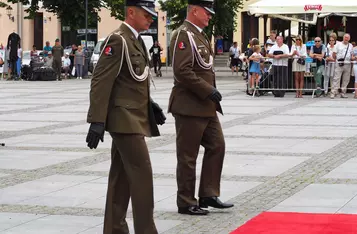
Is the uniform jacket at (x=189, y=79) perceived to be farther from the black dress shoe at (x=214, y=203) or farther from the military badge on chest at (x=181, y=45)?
the black dress shoe at (x=214, y=203)

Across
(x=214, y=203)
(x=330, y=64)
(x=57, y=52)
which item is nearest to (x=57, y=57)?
(x=57, y=52)

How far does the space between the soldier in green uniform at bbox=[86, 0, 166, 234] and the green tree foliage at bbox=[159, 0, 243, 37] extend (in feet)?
104

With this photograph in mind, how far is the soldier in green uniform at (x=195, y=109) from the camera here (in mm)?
8812

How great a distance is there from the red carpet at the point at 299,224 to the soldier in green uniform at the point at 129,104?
1.20 metres

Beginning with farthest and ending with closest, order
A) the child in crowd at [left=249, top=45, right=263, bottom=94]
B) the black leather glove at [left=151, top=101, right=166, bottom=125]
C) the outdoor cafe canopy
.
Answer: the outdoor cafe canopy → the child in crowd at [left=249, top=45, right=263, bottom=94] → the black leather glove at [left=151, top=101, right=166, bottom=125]

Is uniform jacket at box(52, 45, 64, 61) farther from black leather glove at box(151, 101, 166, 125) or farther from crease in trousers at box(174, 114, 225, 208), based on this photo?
black leather glove at box(151, 101, 166, 125)

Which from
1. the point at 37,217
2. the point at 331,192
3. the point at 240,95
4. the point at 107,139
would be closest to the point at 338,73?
the point at 240,95

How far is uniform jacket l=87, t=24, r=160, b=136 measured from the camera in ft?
23.2

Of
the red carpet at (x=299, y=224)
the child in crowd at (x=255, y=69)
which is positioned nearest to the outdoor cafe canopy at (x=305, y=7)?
the child in crowd at (x=255, y=69)

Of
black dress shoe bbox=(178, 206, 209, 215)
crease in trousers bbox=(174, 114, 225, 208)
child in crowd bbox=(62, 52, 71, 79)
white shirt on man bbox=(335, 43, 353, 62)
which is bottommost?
black dress shoe bbox=(178, 206, 209, 215)

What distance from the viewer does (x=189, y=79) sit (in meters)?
8.77

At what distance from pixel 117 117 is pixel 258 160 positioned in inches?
223

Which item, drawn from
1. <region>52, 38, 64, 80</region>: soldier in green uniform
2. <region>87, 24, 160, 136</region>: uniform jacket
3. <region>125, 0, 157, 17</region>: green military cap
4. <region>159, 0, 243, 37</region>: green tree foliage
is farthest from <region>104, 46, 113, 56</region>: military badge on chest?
<region>52, 38, 64, 80</region>: soldier in green uniform

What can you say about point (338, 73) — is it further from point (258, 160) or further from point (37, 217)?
point (37, 217)
